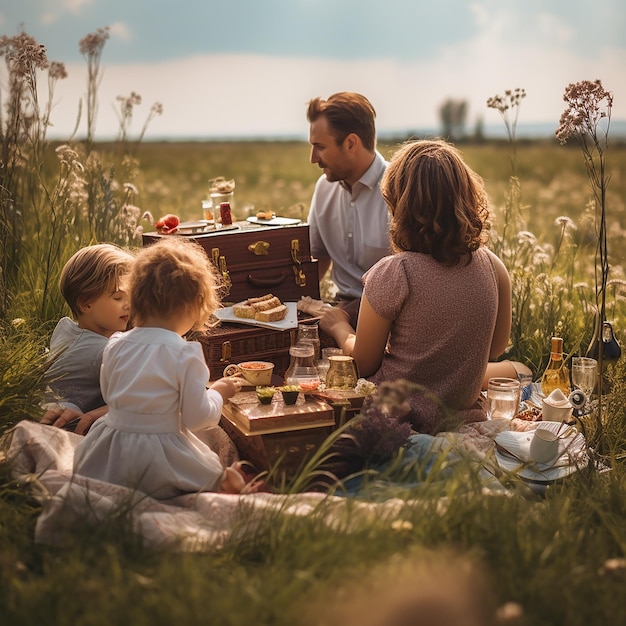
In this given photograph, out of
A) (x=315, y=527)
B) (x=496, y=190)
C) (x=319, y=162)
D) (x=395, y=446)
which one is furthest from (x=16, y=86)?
(x=496, y=190)

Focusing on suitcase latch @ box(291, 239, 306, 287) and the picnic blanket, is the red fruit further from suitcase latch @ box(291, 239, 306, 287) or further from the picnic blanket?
the picnic blanket

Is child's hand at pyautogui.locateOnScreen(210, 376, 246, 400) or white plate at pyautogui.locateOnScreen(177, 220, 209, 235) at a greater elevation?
white plate at pyautogui.locateOnScreen(177, 220, 209, 235)

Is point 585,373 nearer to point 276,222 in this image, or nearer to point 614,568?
point 276,222

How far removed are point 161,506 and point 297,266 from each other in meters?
2.41

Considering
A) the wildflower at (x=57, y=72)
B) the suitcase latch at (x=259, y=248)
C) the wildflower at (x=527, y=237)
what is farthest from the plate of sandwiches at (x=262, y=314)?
the wildflower at (x=57, y=72)

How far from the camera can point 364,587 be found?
8.07ft

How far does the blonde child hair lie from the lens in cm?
421

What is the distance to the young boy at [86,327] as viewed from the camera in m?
4.21

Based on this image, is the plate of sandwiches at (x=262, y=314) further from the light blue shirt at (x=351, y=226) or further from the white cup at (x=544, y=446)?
the white cup at (x=544, y=446)

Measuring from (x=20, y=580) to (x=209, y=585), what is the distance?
63cm

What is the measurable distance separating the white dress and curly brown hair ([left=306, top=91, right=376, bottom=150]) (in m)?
2.83

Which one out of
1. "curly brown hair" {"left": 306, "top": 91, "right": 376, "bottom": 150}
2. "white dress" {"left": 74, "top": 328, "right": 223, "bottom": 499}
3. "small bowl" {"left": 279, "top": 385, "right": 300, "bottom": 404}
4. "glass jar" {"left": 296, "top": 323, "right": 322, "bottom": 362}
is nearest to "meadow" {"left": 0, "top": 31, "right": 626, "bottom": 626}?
"white dress" {"left": 74, "top": 328, "right": 223, "bottom": 499}

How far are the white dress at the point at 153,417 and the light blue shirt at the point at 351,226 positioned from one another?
106 inches

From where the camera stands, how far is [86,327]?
14.4 ft
